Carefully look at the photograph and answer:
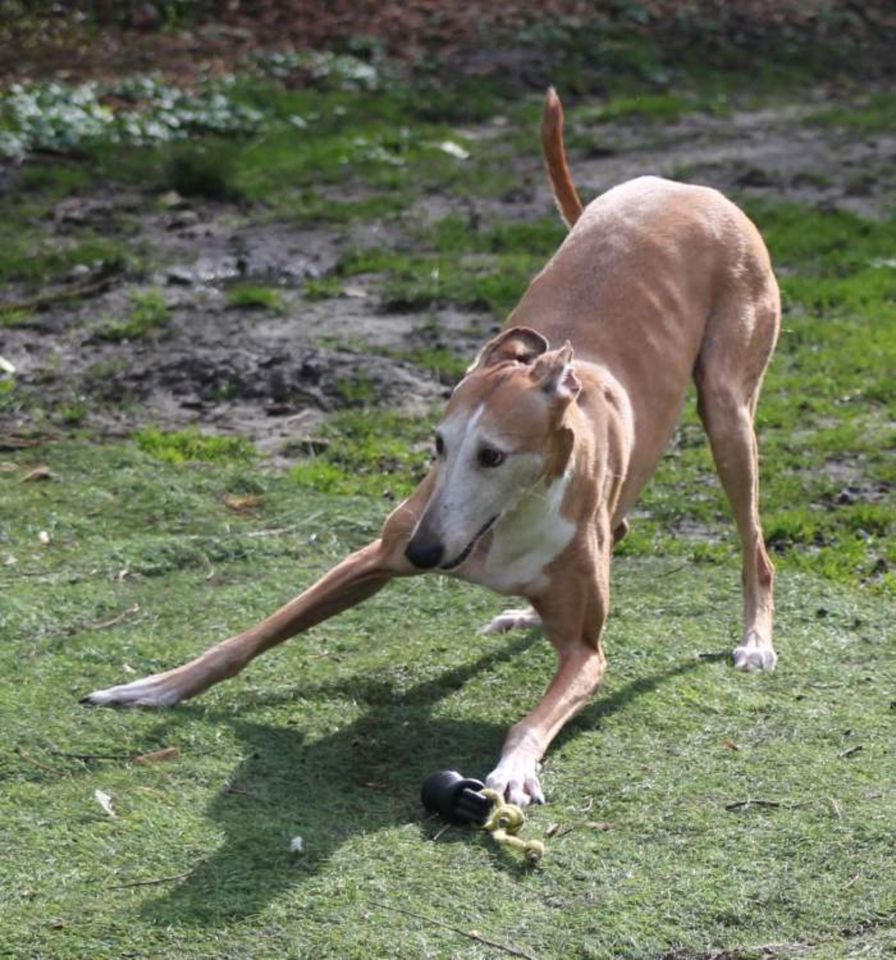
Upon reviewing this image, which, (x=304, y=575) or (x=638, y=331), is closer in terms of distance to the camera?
(x=638, y=331)

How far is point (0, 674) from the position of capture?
5.55m

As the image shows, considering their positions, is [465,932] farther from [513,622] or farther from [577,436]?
[513,622]

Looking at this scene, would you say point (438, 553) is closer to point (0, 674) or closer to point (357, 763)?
point (357, 763)

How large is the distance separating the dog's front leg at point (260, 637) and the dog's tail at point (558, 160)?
1898mm

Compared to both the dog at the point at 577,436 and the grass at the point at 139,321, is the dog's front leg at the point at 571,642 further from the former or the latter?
the grass at the point at 139,321

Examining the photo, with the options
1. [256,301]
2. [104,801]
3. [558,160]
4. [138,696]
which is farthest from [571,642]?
[256,301]

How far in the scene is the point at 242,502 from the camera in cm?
739

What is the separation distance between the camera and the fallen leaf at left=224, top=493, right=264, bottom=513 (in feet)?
24.1

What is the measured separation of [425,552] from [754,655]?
1.50 metres

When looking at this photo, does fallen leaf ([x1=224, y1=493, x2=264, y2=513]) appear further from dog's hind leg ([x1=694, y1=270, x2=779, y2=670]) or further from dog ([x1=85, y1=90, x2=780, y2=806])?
dog's hind leg ([x1=694, y1=270, x2=779, y2=670])

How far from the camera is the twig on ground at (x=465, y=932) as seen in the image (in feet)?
13.7

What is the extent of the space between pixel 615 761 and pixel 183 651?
1398 millimetres

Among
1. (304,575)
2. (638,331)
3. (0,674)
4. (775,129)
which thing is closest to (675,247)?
(638,331)

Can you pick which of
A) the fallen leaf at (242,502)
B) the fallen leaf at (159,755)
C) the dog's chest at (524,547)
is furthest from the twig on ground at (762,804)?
the fallen leaf at (242,502)
